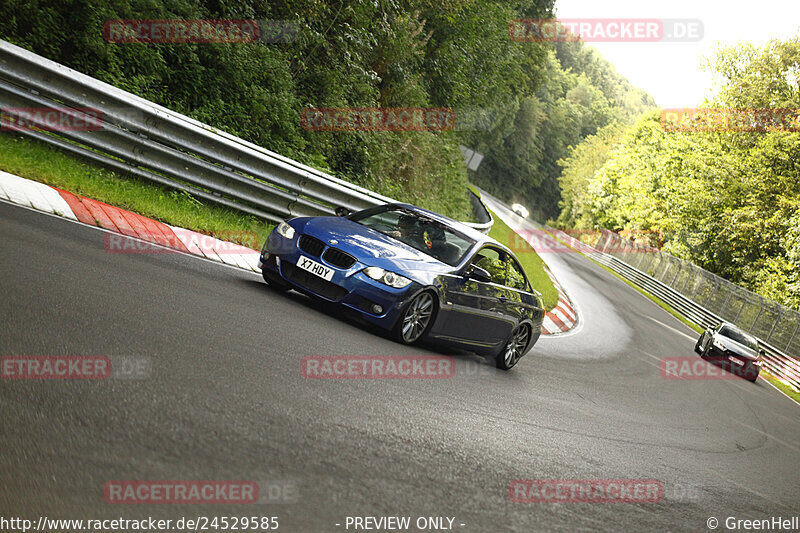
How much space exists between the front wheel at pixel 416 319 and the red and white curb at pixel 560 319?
302 inches

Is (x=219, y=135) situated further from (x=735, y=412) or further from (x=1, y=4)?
(x=735, y=412)

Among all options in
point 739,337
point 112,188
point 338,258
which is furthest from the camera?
point 739,337

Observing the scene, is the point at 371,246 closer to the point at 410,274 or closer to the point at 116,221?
the point at 410,274

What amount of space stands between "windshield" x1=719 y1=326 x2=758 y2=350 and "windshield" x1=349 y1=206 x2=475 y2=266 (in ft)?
54.4

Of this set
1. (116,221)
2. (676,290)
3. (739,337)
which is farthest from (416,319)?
(676,290)

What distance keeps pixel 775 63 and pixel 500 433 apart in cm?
5349

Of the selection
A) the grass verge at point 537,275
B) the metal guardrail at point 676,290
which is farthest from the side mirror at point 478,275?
the metal guardrail at point 676,290

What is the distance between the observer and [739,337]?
2289 cm

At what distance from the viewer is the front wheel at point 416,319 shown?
7.91 metres

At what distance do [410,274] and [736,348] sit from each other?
17288 mm

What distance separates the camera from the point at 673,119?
57750 mm

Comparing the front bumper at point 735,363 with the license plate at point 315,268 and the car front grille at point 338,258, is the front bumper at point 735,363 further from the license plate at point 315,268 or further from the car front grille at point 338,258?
the license plate at point 315,268

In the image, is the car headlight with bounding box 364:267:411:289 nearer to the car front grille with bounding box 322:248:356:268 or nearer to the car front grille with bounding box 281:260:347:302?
the car front grille with bounding box 322:248:356:268

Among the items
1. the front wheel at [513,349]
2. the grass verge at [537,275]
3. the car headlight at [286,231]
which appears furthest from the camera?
the grass verge at [537,275]
